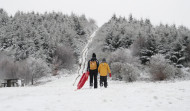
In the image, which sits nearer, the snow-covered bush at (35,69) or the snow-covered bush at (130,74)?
the snow-covered bush at (130,74)

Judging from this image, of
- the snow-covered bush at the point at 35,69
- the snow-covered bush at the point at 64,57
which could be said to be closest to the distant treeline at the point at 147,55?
the snow-covered bush at the point at 64,57

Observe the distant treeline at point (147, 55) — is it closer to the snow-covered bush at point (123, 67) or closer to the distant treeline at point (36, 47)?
the snow-covered bush at point (123, 67)

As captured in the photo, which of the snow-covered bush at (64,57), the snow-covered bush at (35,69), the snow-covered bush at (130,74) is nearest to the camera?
the snow-covered bush at (130,74)

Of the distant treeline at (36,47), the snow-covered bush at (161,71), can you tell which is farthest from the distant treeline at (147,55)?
the distant treeline at (36,47)

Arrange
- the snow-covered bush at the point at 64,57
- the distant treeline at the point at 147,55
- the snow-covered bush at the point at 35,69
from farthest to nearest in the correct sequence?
the snow-covered bush at the point at 64,57, the snow-covered bush at the point at 35,69, the distant treeline at the point at 147,55

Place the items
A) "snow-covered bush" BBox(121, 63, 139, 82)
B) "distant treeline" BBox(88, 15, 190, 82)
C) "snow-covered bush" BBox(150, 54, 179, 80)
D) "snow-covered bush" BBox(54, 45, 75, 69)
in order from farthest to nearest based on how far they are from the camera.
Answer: "snow-covered bush" BBox(54, 45, 75, 69), "distant treeline" BBox(88, 15, 190, 82), "snow-covered bush" BBox(121, 63, 139, 82), "snow-covered bush" BBox(150, 54, 179, 80)

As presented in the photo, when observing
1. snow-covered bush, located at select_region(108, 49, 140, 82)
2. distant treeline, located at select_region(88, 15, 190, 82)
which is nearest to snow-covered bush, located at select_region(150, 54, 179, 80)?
distant treeline, located at select_region(88, 15, 190, 82)

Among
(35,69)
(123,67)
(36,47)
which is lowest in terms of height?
(35,69)

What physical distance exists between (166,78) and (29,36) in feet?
130

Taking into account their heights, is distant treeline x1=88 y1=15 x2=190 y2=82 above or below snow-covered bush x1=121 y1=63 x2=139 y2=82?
above

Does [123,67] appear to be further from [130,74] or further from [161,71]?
[161,71]

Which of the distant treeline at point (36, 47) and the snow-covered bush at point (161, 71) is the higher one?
the distant treeline at point (36, 47)

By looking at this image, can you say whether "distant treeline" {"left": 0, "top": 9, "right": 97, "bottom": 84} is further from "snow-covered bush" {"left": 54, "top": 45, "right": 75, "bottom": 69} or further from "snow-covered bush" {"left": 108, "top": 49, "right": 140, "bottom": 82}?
"snow-covered bush" {"left": 108, "top": 49, "right": 140, "bottom": 82}

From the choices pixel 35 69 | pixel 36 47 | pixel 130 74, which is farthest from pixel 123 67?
pixel 36 47
